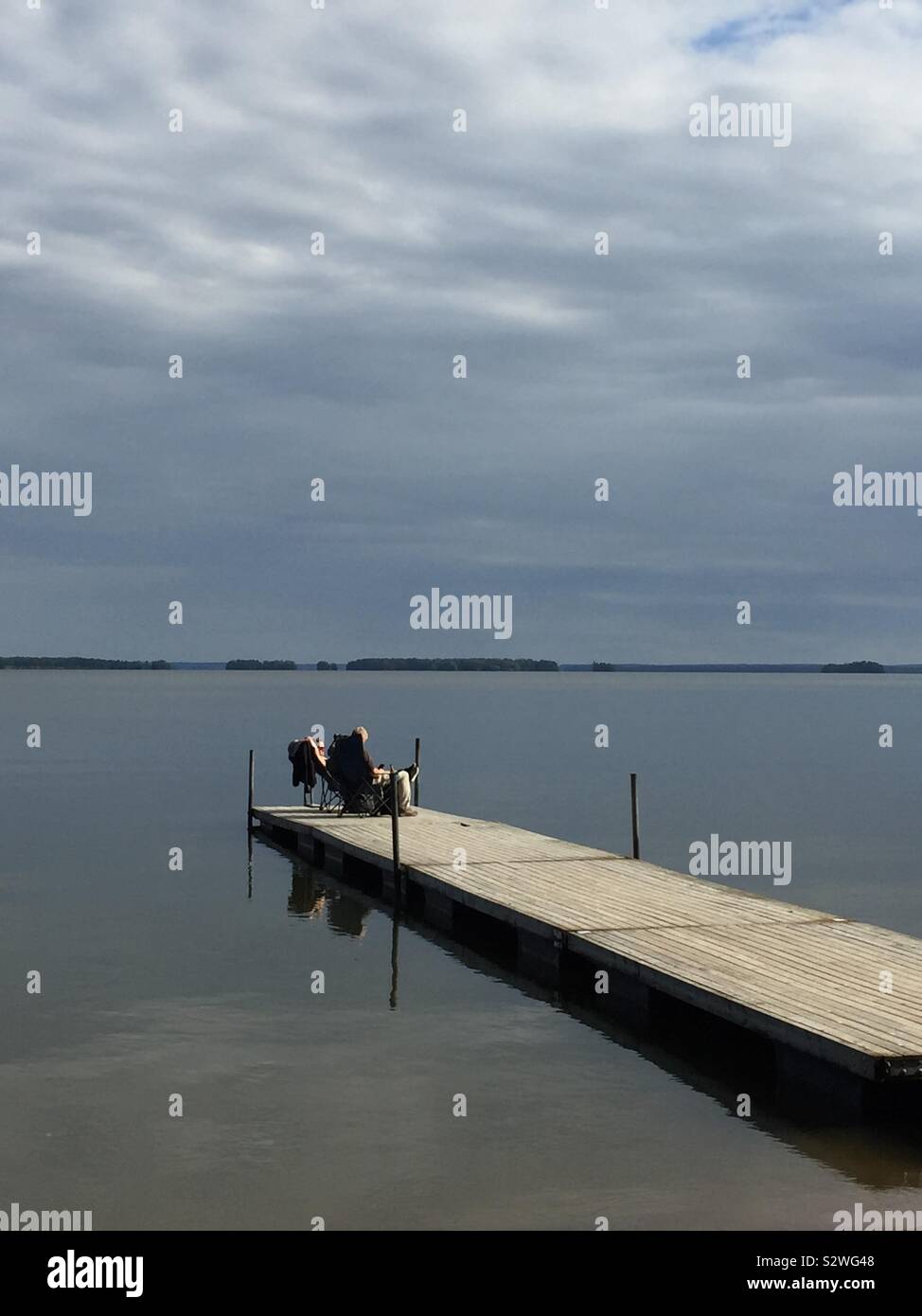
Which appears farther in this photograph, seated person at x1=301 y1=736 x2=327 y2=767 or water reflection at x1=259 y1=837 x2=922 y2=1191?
seated person at x1=301 y1=736 x2=327 y2=767

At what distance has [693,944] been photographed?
627 inches

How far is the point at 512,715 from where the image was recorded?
13200 cm

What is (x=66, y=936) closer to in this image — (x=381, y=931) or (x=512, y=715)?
(x=381, y=931)

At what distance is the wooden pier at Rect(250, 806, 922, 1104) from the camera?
40.0 ft

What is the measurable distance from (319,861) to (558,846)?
6.44 metres

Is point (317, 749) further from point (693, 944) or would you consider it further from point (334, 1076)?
point (334, 1076)

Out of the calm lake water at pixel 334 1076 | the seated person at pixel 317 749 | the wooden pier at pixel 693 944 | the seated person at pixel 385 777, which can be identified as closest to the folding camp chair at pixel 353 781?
the seated person at pixel 385 777

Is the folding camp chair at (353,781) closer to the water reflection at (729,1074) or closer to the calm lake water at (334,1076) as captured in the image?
the calm lake water at (334,1076)

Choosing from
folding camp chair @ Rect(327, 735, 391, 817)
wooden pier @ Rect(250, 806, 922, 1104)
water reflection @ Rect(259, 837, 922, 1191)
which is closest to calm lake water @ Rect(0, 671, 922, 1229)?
water reflection @ Rect(259, 837, 922, 1191)

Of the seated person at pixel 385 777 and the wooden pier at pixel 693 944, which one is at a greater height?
the seated person at pixel 385 777

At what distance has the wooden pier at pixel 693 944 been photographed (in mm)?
12195

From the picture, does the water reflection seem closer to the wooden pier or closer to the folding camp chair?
the wooden pier

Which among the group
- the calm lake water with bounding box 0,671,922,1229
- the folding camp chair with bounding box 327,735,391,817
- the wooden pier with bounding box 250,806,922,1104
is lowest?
the calm lake water with bounding box 0,671,922,1229

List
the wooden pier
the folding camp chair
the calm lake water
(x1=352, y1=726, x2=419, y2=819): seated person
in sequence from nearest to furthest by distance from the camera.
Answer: the calm lake water → the wooden pier → (x1=352, y1=726, x2=419, y2=819): seated person → the folding camp chair
